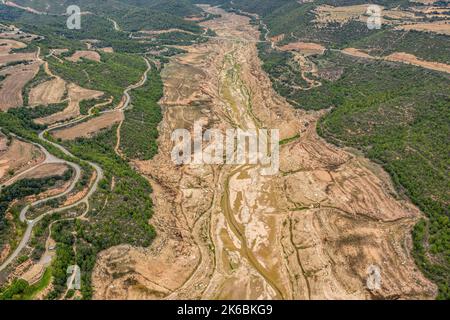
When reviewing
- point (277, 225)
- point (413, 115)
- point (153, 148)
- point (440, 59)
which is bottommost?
point (277, 225)

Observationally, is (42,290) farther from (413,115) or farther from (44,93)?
(413,115)

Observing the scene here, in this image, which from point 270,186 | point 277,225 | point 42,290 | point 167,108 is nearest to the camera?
point 42,290

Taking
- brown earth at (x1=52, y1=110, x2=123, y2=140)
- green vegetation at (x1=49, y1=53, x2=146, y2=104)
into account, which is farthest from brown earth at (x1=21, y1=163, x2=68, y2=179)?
green vegetation at (x1=49, y1=53, x2=146, y2=104)

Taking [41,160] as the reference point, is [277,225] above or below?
below

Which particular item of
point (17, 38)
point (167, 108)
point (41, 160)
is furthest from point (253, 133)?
point (17, 38)

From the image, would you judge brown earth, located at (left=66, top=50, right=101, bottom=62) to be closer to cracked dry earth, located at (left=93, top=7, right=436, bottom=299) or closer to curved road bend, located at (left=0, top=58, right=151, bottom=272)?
curved road bend, located at (left=0, top=58, right=151, bottom=272)

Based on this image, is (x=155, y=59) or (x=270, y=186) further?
(x=155, y=59)

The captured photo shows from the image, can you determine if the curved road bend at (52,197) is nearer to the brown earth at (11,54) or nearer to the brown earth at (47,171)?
the brown earth at (47,171)

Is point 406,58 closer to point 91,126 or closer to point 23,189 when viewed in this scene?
point 91,126
